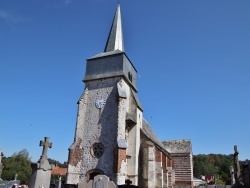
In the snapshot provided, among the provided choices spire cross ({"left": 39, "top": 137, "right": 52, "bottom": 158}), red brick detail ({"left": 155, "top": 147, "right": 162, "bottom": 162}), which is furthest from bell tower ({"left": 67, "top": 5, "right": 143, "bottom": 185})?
spire cross ({"left": 39, "top": 137, "right": 52, "bottom": 158})

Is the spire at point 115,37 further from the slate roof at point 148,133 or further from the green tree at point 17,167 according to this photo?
the green tree at point 17,167

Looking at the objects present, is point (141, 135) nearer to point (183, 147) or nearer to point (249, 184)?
point (249, 184)

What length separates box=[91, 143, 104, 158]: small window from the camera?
18.8 meters

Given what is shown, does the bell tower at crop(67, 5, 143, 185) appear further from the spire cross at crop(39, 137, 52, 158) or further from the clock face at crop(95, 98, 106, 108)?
the spire cross at crop(39, 137, 52, 158)

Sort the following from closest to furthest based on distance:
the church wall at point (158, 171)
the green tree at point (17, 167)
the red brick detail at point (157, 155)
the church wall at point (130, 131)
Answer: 1. the church wall at point (130, 131)
2. the church wall at point (158, 171)
3. the red brick detail at point (157, 155)
4. the green tree at point (17, 167)

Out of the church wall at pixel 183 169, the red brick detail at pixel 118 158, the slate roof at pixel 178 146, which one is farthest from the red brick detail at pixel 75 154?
the slate roof at pixel 178 146

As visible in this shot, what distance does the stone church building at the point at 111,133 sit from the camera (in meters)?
18.5

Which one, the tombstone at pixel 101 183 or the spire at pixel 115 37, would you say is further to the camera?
the spire at pixel 115 37

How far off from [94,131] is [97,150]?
5.51 feet

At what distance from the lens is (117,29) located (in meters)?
25.4

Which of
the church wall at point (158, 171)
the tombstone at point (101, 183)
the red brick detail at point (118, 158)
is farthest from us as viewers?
the church wall at point (158, 171)

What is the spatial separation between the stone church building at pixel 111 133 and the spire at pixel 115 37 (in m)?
0.91

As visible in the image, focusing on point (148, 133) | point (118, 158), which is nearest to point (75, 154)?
point (118, 158)

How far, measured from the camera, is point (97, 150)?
62.5ft
